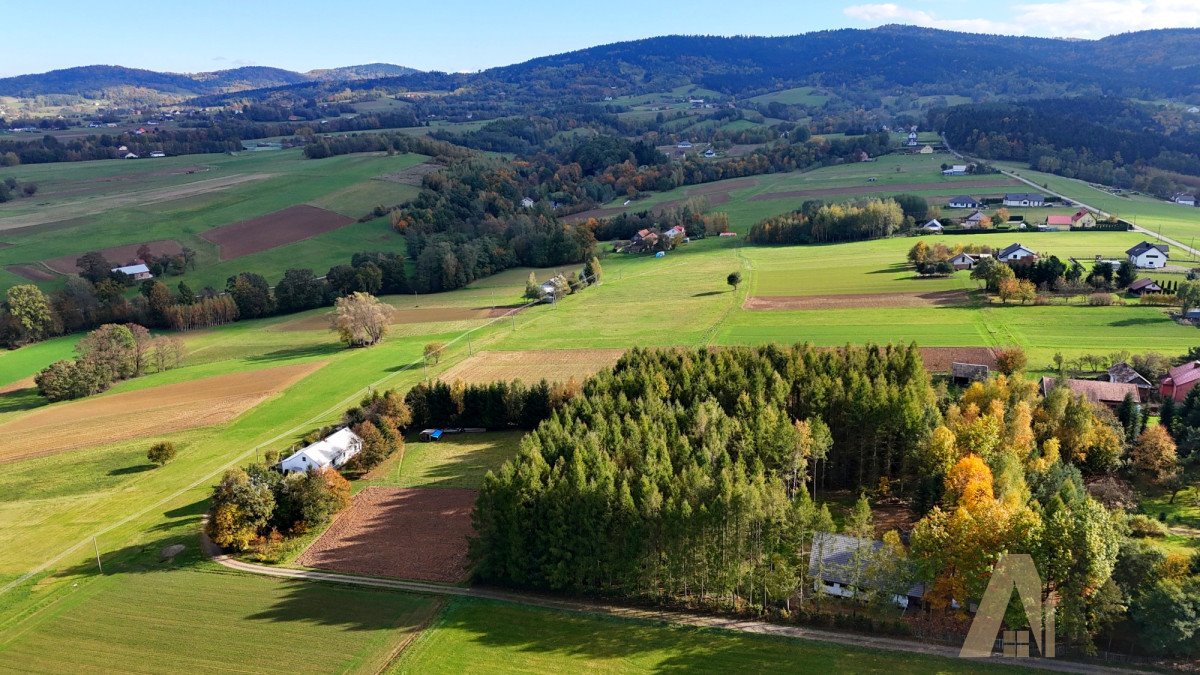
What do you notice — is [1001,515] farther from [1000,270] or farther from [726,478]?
[1000,270]

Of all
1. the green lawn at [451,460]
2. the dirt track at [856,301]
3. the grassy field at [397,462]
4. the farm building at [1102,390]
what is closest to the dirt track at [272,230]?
the grassy field at [397,462]

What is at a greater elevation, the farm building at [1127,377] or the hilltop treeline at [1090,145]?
the hilltop treeline at [1090,145]

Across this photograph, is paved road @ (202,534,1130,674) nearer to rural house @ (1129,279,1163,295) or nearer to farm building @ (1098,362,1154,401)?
farm building @ (1098,362,1154,401)

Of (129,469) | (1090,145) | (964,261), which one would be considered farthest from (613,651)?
(1090,145)

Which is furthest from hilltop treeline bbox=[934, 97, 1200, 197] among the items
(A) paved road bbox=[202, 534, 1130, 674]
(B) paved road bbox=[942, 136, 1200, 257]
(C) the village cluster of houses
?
(A) paved road bbox=[202, 534, 1130, 674]

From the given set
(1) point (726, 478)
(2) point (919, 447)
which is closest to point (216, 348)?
(1) point (726, 478)

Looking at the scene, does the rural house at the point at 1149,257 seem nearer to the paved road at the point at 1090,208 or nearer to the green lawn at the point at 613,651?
the paved road at the point at 1090,208
